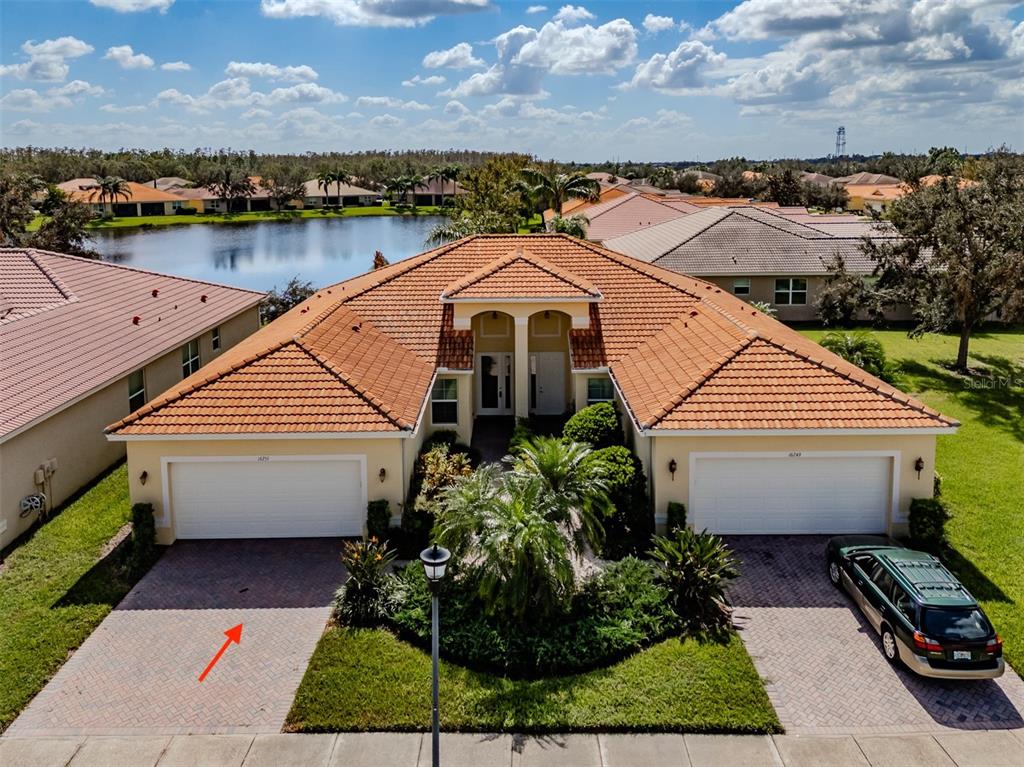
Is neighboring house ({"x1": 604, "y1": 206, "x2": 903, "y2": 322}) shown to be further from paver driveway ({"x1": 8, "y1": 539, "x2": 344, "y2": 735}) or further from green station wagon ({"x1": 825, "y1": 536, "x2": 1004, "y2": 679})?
paver driveway ({"x1": 8, "y1": 539, "x2": 344, "y2": 735})

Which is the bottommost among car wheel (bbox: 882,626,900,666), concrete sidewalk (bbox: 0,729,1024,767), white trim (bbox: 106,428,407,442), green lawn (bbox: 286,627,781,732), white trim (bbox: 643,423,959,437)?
concrete sidewalk (bbox: 0,729,1024,767)

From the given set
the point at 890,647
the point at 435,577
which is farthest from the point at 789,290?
the point at 435,577

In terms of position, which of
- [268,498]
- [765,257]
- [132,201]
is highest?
[132,201]

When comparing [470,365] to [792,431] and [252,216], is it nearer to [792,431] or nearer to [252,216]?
[792,431]

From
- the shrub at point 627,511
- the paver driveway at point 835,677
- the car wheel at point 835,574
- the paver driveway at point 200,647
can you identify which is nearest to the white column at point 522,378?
the shrub at point 627,511

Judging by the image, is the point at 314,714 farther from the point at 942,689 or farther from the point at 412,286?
the point at 412,286

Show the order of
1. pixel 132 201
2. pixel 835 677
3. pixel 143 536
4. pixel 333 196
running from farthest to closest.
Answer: pixel 333 196 < pixel 132 201 < pixel 143 536 < pixel 835 677

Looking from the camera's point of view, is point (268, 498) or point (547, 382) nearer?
point (268, 498)

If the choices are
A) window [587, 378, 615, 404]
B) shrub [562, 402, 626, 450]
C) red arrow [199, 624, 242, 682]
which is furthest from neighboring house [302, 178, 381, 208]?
red arrow [199, 624, 242, 682]

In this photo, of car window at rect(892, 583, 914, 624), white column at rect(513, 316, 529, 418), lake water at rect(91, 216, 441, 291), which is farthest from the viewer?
lake water at rect(91, 216, 441, 291)
